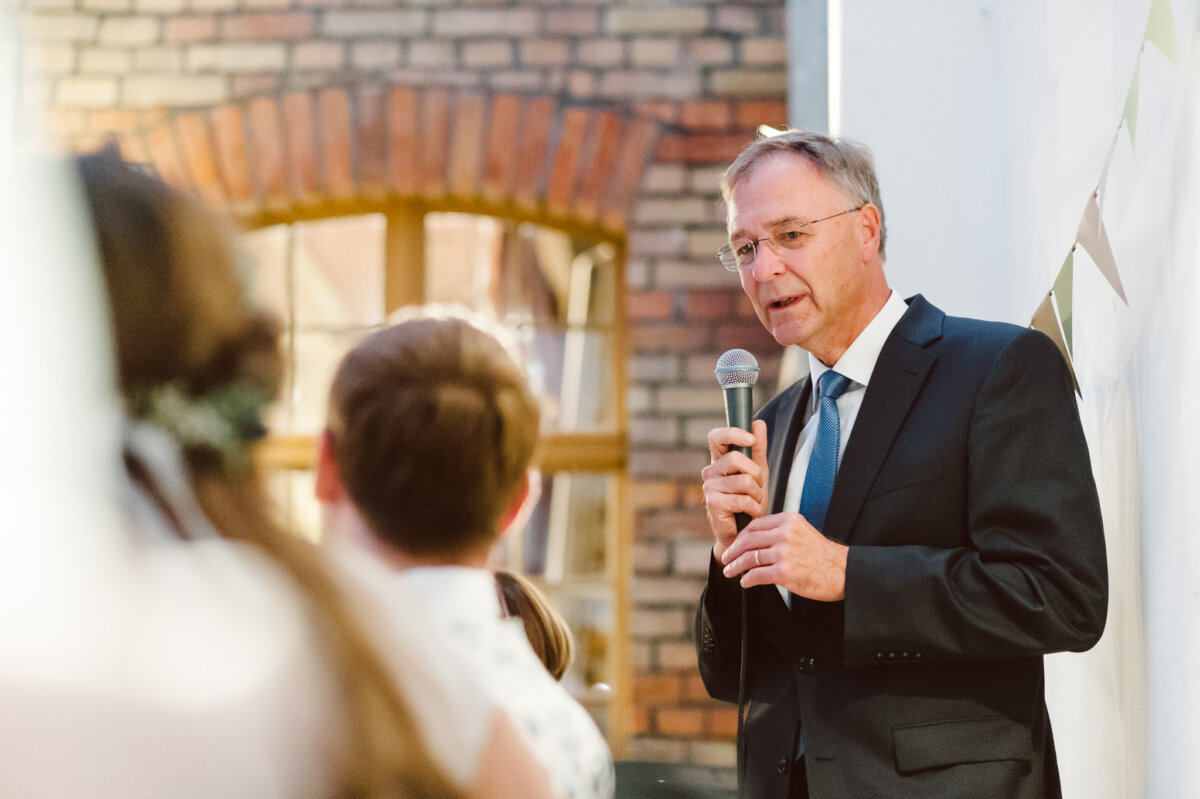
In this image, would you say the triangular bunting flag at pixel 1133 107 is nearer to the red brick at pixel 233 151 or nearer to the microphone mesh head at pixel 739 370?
the microphone mesh head at pixel 739 370

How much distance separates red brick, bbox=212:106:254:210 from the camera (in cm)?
338

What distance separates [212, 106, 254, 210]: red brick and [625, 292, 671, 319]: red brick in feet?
4.19

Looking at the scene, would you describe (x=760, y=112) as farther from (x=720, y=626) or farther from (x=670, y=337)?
(x=720, y=626)

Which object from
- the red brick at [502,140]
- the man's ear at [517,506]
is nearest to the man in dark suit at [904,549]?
the man's ear at [517,506]

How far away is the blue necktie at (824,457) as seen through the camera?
4.78ft

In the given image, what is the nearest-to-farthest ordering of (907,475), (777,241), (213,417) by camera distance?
(213,417) → (907,475) → (777,241)

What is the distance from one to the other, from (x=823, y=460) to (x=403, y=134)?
2.29 metres

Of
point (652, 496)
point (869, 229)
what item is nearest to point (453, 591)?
point (869, 229)

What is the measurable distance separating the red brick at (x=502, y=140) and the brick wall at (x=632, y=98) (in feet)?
0.10

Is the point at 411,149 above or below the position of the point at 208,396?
above

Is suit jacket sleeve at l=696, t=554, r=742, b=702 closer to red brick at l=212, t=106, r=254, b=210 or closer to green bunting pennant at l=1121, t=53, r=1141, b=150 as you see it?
green bunting pennant at l=1121, t=53, r=1141, b=150

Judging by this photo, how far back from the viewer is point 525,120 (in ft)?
10.9

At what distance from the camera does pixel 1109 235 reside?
5.45ft

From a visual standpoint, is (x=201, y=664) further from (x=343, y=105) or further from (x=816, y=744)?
(x=343, y=105)
